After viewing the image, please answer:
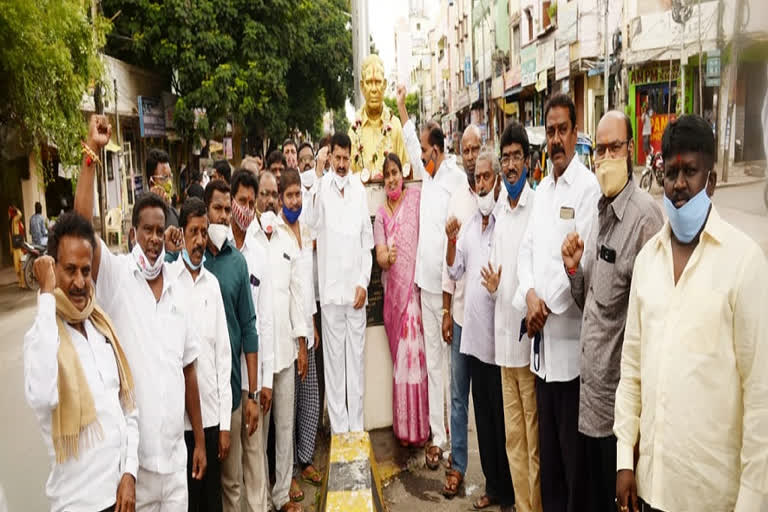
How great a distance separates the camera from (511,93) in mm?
28734

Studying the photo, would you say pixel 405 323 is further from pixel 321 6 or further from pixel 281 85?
pixel 321 6

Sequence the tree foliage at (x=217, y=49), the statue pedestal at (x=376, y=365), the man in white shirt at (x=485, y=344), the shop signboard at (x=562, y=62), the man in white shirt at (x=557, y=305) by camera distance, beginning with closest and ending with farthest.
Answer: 1. the man in white shirt at (x=557, y=305)
2. the man in white shirt at (x=485, y=344)
3. the statue pedestal at (x=376, y=365)
4. the tree foliage at (x=217, y=49)
5. the shop signboard at (x=562, y=62)

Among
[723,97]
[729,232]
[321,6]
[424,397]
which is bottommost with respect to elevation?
[424,397]

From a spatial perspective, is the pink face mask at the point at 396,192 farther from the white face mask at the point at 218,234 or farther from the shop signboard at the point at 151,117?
the shop signboard at the point at 151,117

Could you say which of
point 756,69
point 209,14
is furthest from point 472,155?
point 209,14

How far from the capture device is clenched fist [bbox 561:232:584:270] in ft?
9.88

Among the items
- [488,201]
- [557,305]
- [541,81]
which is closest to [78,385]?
[557,305]

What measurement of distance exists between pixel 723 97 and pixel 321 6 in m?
20.6

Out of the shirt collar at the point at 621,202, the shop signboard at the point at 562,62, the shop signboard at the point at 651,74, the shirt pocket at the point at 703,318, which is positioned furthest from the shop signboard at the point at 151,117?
the shirt pocket at the point at 703,318

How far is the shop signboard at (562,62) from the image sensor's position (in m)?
19.9

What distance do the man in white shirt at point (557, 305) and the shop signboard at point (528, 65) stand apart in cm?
2258

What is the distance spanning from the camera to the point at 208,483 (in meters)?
3.17

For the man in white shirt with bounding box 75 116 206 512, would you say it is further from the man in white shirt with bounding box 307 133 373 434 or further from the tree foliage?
the tree foliage

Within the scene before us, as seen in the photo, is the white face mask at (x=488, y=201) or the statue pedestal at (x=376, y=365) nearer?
the white face mask at (x=488, y=201)
